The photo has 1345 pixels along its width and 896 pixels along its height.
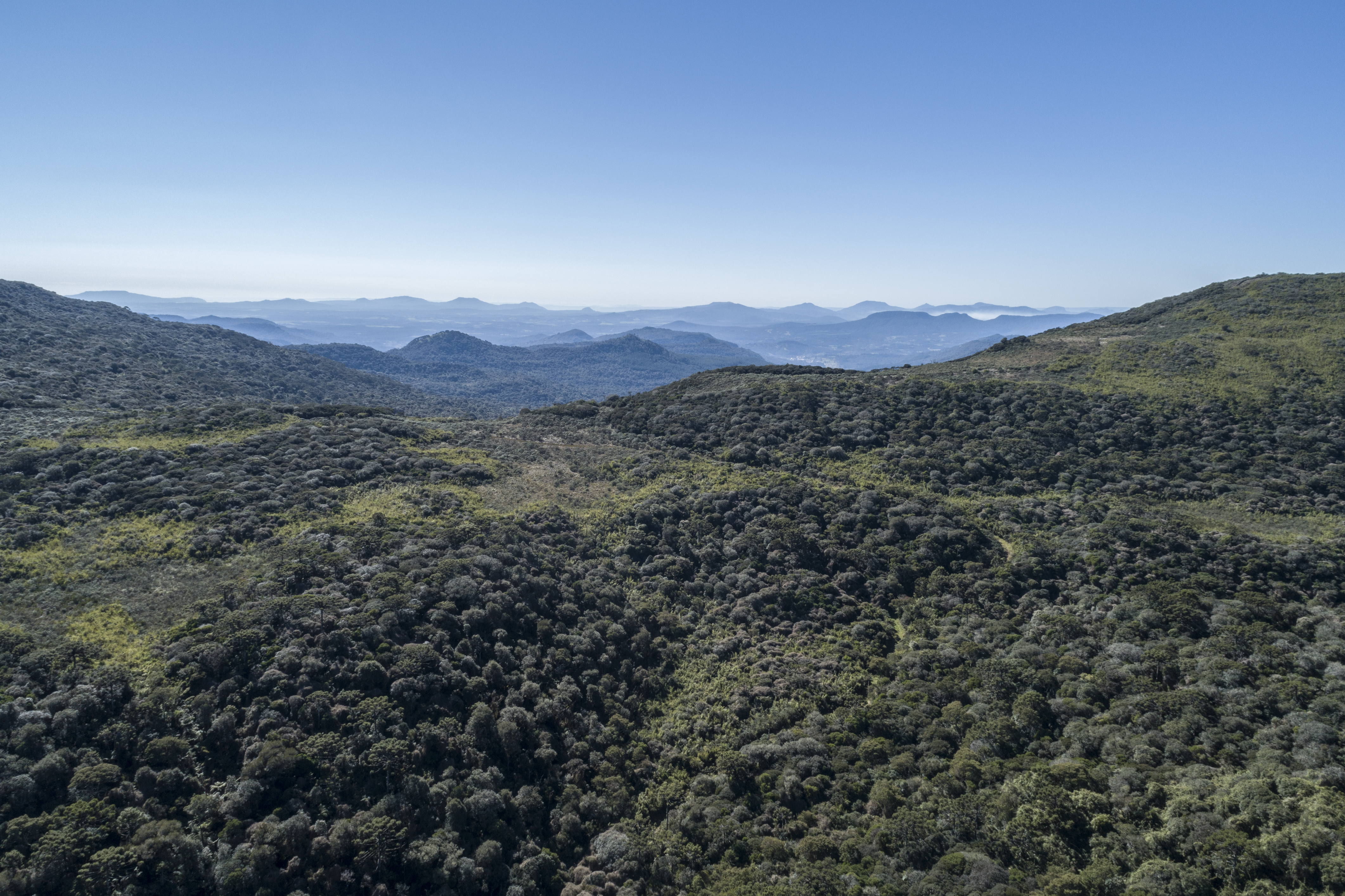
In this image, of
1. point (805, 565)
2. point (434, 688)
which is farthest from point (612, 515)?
point (434, 688)

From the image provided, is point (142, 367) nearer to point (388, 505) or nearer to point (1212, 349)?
point (388, 505)

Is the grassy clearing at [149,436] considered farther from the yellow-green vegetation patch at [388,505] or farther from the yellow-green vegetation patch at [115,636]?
the yellow-green vegetation patch at [115,636]

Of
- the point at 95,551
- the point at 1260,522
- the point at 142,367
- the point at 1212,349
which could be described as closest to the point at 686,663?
the point at 95,551

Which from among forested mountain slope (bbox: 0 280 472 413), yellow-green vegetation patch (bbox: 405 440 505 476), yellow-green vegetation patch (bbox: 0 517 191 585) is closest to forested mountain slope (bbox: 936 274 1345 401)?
yellow-green vegetation patch (bbox: 405 440 505 476)

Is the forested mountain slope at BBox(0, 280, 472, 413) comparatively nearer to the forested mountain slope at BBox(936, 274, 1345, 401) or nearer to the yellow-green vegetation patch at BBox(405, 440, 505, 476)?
the yellow-green vegetation patch at BBox(405, 440, 505, 476)

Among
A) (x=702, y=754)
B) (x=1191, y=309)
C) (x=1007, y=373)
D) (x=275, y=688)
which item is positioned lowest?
(x=702, y=754)

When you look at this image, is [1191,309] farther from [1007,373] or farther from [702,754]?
[702,754]

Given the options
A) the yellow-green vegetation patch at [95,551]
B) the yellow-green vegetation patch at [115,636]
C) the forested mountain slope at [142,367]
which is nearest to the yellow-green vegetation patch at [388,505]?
the yellow-green vegetation patch at [95,551]
